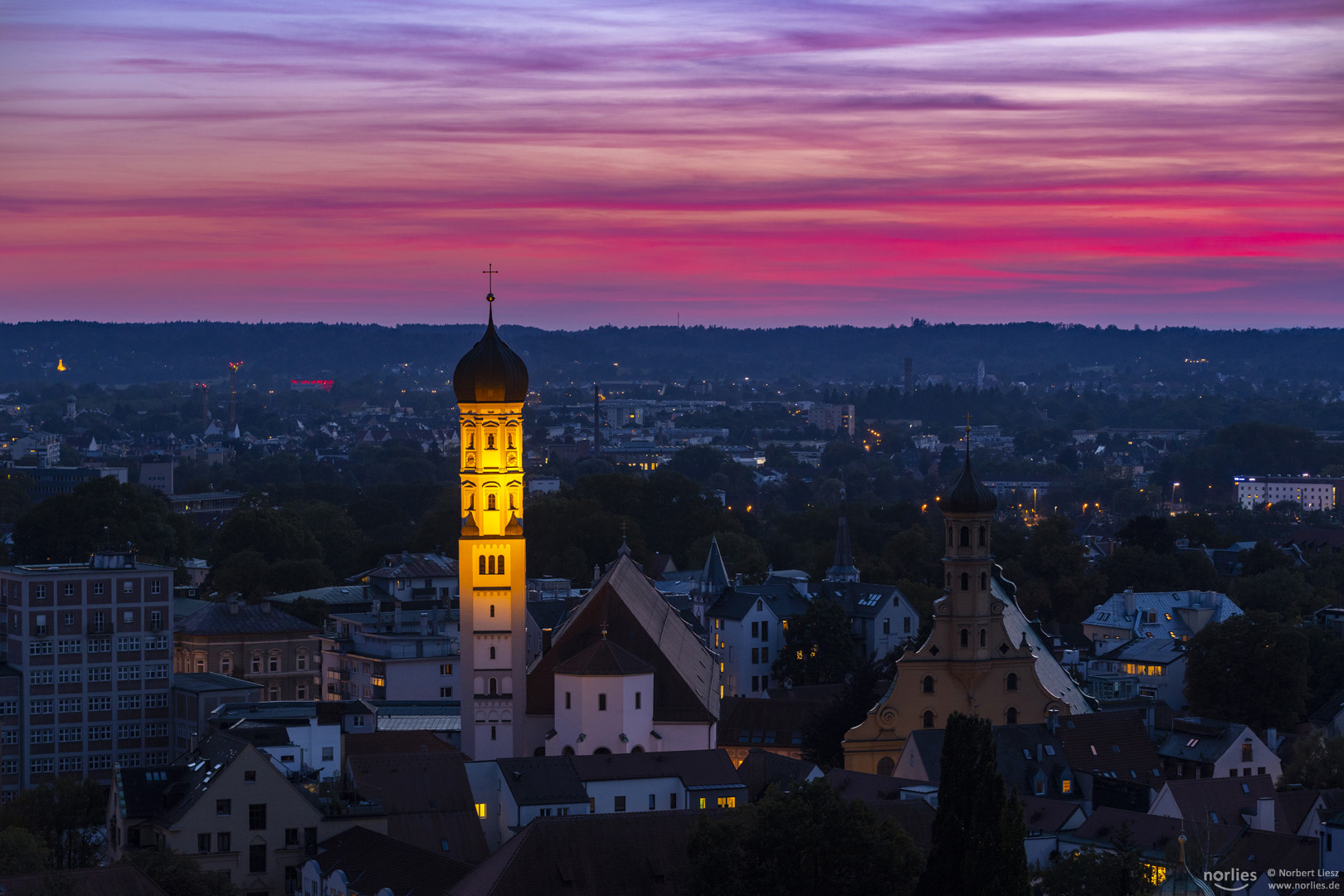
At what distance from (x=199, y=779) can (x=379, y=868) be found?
6.86 metres

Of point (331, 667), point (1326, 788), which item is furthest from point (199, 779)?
point (331, 667)

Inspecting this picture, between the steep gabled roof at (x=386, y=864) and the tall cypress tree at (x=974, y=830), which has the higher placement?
the tall cypress tree at (x=974, y=830)

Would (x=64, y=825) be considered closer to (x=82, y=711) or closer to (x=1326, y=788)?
(x=82, y=711)

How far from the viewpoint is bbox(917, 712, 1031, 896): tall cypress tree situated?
1869 inches

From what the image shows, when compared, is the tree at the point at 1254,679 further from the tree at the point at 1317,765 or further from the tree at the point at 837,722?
the tree at the point at 837,722

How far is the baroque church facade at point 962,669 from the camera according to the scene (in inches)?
2830

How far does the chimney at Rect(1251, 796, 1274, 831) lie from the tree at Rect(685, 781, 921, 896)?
1483 cm

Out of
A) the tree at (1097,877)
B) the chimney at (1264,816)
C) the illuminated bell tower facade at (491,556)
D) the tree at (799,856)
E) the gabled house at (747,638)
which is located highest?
the illuminated bell tower facade at (491,556)

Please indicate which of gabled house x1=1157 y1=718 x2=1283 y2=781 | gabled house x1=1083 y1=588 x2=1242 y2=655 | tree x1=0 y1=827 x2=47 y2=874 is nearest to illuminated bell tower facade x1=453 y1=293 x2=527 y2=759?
tree x1=0 y1=827 x2=47 y2=874

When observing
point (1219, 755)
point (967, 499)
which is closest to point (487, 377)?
point (967, 499)

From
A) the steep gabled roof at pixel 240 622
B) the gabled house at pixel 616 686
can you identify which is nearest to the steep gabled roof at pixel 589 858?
the gabled house at pixel 616 686

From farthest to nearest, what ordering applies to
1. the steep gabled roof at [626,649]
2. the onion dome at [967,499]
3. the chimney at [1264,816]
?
the onion dome at [967,499] < the steep gabled roof at [626,649] < the chimney at [1264,816]

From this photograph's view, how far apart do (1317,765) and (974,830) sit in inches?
1045

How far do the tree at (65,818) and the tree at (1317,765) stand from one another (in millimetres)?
34255
